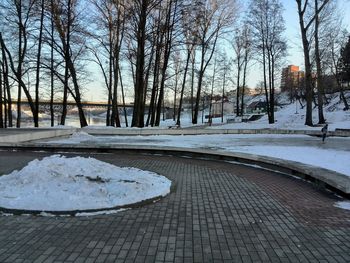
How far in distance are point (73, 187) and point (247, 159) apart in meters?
5.77

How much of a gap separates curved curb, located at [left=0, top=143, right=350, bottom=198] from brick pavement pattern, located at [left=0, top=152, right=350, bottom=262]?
1.03ft

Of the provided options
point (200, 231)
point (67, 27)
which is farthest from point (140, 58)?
point (200, 231)

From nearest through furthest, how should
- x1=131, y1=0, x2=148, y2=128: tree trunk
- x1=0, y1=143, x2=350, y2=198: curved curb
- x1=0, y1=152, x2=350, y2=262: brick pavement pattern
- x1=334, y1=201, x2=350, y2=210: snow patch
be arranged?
x1=0, y1=152, x2=350, y2=262: brick pavement pattern, x1=334, y1=201, x2=350, y2=210: snow patch, x1=0, y1=143, x2=350, y2=198: curved curb, x1=131, y1=0, x2=148, y2=128: tree trunk

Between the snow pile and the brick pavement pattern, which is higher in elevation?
the snow pile

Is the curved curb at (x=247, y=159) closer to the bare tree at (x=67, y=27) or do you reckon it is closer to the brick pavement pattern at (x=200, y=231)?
the brick pavement pattern at (x=200, y=231)

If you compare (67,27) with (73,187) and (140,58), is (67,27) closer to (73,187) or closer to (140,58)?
(140,58)

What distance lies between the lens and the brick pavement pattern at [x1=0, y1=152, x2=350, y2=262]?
3.87 metres

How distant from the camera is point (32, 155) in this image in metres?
11.8

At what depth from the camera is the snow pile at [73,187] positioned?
543cm

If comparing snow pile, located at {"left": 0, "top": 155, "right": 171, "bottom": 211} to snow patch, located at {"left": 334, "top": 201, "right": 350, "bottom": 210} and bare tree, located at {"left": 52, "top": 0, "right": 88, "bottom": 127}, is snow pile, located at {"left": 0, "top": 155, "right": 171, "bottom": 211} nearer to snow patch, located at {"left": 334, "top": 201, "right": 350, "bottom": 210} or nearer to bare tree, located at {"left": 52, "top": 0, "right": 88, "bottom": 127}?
snow patch, located at {"left": 334, "top": 201, "right": 350, "bottom": 210}

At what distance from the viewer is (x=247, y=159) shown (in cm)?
1039

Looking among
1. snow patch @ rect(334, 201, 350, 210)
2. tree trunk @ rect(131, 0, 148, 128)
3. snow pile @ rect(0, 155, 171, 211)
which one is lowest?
snow patch @ rect(334, 201, 350, 210)

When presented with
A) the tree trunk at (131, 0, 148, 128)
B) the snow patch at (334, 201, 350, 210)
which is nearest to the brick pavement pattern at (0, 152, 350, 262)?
the snow patch at (334, 201, 350, 210)

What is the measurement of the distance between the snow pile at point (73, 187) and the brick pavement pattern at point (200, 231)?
285 mm
